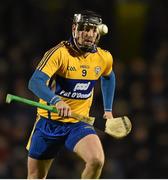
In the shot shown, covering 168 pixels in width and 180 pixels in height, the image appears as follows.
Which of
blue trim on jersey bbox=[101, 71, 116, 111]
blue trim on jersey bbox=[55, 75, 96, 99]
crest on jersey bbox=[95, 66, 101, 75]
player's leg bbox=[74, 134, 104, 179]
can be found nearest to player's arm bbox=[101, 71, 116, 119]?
blue trim on jersey bbox=[101, 71, 116, 111]

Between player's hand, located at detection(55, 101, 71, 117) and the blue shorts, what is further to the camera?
the blue shorts

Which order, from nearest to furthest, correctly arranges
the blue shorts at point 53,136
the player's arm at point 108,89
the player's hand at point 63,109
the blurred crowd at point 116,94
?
the player's hand at point 63,109, the blue shorts at point 53,136, the player's arm at point 108,89, the blurred crowd at point 116,94

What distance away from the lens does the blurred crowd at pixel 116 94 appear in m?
7.90

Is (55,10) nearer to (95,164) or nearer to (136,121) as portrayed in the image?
(136,121)

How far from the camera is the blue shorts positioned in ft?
17.5

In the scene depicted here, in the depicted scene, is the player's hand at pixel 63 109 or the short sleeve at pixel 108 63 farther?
the short sleeve at pixel 108 63

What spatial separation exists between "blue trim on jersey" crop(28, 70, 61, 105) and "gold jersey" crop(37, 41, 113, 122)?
8 centimetres

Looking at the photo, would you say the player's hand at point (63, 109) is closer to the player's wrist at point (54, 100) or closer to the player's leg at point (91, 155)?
the player's wrist at point (54, 100)

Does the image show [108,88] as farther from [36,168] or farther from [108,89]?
[36,168]

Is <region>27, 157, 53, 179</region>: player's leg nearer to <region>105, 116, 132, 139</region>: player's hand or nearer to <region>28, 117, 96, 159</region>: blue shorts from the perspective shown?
<region>28, 117, 96, 159</region>: blue shorts

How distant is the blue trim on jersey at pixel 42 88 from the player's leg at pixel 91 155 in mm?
337

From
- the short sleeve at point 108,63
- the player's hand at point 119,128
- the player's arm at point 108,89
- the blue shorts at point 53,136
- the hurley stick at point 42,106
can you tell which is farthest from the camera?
the player's arm at point 108,89

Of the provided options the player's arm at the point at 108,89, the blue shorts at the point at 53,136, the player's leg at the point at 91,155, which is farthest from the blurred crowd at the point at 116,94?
the player's leg at the point at 91,155

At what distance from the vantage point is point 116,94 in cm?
824
